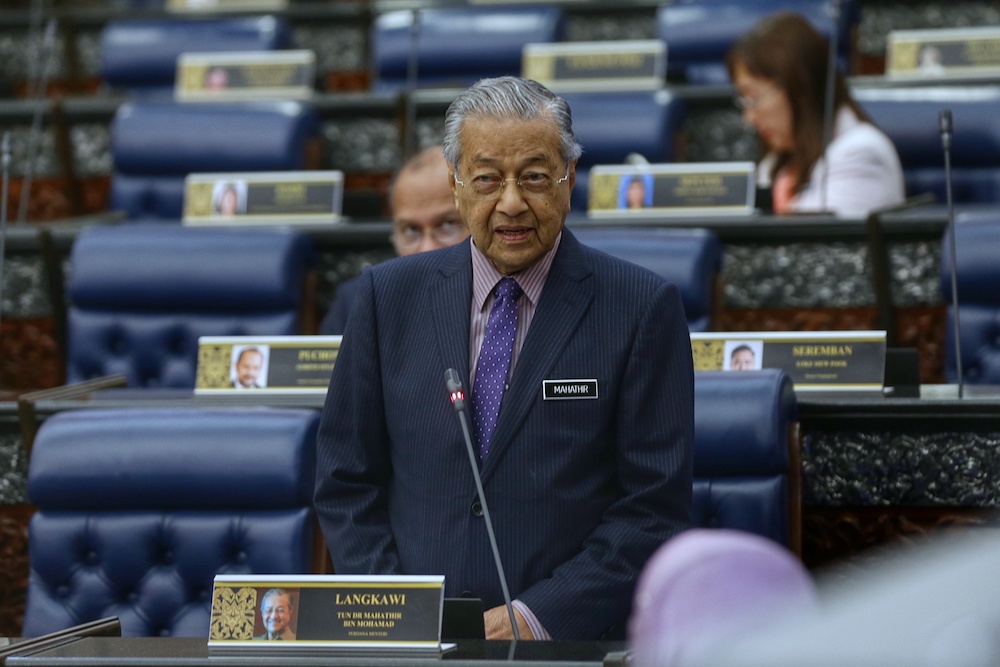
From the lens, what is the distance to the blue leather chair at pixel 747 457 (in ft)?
7.04

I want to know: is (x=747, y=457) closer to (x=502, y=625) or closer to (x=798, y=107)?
(x=502, y=625)

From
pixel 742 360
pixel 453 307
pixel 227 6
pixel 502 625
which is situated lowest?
pixel 502 625

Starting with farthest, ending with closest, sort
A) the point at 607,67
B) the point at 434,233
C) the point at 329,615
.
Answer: the point at 607,67 → the point at 434,233 → the point at 329,615

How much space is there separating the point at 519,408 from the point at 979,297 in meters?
1.37

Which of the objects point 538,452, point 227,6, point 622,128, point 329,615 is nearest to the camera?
point 329,615

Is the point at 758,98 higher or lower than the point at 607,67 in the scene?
lower

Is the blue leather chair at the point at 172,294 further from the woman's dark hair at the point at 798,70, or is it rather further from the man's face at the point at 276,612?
the man's face at the point at 276,612

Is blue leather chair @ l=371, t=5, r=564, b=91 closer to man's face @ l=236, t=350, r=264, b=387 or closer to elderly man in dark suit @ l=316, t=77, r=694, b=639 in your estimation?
man's face @ l=236, t=350, r=264, b=387

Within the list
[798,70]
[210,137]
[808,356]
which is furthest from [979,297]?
[210,137]

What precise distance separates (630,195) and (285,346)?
1117 millimetres

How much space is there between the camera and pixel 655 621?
0.65 metres

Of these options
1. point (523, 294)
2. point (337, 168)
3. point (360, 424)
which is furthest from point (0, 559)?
point (337, 168)

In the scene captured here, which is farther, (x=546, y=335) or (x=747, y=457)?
(x=747, y=457)

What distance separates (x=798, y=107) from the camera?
361 centimetres
